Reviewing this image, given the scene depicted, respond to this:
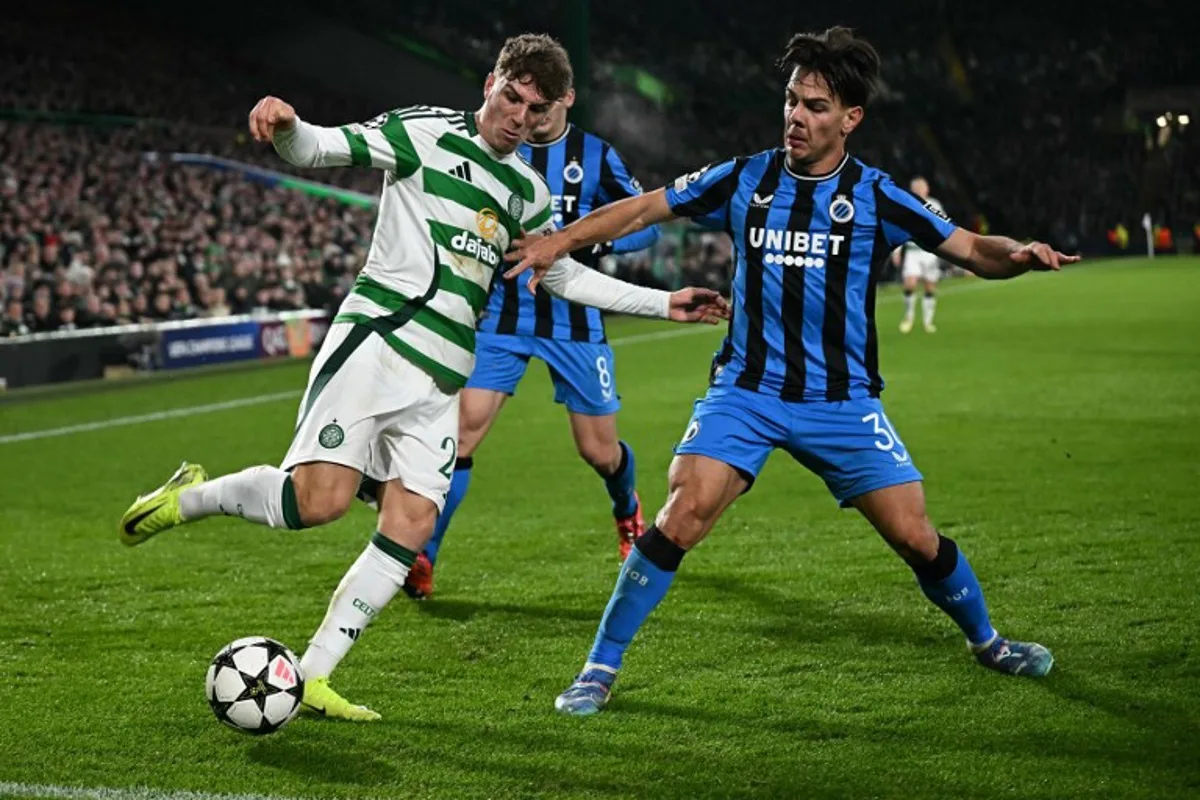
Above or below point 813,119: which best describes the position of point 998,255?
below

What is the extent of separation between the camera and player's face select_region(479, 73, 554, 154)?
16.3 feet

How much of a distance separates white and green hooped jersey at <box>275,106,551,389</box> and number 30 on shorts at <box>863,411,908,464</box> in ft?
4.45

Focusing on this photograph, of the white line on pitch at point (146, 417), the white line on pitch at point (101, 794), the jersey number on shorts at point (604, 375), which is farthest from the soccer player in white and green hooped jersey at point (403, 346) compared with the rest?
the white line on pitch at point (146, 417)

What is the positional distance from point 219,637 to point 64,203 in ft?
59.4

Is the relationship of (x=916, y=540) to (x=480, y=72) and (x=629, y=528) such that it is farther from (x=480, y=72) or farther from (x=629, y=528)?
(x=480, y=72)

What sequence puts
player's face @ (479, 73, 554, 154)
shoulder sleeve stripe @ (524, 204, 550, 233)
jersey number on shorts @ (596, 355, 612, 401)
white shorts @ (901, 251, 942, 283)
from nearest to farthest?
player's face @ (479, 73, 554, 154) < shoulder sleeve stripe @ (524, 204, 550, 233) < jersey number on shorts @ (596, 355, 612, 401) < white shorts @ (901, 251, 942, 283)

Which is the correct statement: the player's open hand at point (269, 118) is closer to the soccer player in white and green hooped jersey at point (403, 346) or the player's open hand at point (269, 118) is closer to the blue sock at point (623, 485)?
the soccer player in white and green hooped jersey at point (403, 346)

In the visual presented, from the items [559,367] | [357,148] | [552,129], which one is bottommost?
[559,367]

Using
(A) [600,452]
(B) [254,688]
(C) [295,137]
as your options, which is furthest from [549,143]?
(B) [254,688]

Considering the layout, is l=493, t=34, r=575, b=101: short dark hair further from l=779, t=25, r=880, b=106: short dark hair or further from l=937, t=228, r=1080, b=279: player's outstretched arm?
l=937, t=228, r=1080, b=279: player's outstretched arm

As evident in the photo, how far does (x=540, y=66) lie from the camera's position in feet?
16.2

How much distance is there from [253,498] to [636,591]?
4.17 ft

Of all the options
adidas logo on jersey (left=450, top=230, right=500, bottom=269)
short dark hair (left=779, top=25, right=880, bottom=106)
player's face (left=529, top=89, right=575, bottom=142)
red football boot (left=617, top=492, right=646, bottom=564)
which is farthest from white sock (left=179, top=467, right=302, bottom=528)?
red football boot (left=617, top=492, right=646, bottom=564)

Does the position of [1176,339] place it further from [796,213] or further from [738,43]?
[738,43]
